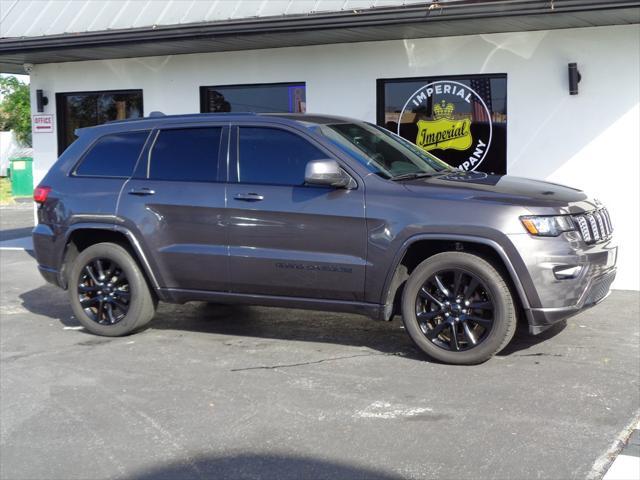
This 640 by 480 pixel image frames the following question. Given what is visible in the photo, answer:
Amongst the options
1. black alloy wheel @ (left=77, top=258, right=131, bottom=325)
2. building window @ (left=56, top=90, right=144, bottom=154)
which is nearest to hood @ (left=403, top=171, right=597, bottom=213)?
black alloy wheel @ (left=77, top=258, right=131, bottom=325)

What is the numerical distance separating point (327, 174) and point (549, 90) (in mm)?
4468

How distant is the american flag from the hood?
353 centimetres

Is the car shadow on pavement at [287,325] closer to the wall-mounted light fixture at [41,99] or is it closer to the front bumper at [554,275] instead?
the front bumper at [554,275]

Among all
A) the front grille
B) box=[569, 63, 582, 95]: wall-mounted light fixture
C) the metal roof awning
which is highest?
the metal roof awning

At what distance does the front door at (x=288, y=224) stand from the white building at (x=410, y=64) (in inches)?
117

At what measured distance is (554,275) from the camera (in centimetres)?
579

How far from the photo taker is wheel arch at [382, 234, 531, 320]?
586cm

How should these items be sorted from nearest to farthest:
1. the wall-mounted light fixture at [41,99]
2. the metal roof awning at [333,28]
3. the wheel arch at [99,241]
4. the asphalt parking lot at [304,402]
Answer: the asphalt parking lot at [304,402] < the wheel arch at [99,241] < the metal roof awning at [333,28] < the wall-mounted light fixture at [41,99]

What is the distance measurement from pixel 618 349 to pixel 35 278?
7364mm

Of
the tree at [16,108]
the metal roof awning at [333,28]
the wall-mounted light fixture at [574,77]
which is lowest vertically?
the wall-mounted light fixture at [574,77]

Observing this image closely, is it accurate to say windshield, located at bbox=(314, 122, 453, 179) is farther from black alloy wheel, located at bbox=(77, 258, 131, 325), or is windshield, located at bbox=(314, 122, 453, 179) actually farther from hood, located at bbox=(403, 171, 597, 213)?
black alloy wheel, located at bbox=(77, 258, 131, 325)

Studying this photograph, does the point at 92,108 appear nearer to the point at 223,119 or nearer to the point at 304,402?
the point at 223,119

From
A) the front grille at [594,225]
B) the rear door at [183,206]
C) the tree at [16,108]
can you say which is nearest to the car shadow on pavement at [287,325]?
the rear door at [183,206]

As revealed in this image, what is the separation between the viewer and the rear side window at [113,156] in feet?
23.9
